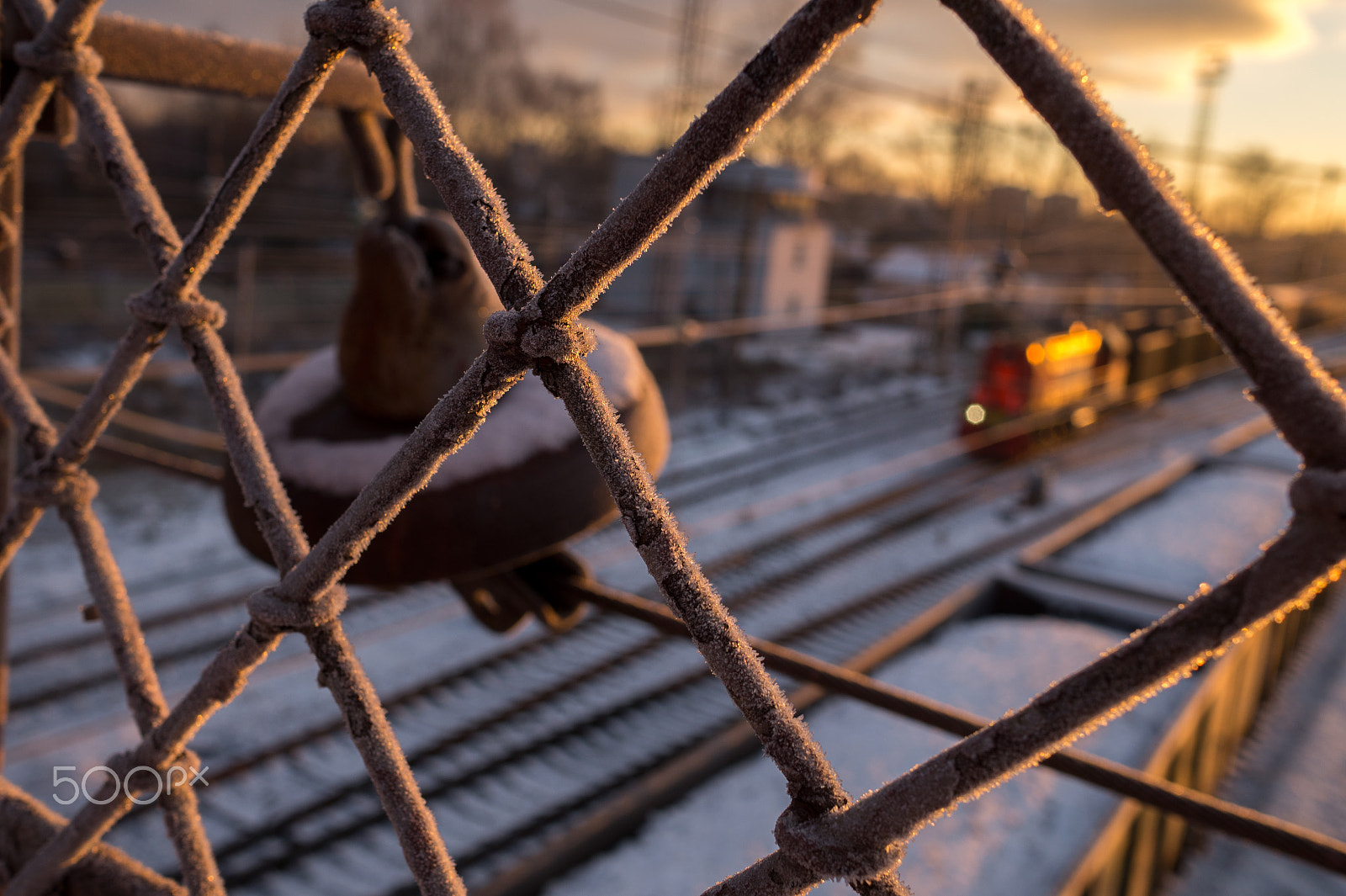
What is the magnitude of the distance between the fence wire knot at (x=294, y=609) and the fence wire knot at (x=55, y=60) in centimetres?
96

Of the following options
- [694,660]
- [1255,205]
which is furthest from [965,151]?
[1255,205]

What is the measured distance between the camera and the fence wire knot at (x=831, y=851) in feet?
2.56

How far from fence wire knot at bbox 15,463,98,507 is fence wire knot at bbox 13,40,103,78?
0.63 m

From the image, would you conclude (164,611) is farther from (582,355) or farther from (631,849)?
(582,355)

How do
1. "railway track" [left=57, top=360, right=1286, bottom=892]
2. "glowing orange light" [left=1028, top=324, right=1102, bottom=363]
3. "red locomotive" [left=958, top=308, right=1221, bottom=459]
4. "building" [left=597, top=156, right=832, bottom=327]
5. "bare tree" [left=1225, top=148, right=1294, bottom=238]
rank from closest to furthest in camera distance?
"railway track" [left=57, top=360, right=1286, bottom=892], "red locomotive" [left=958, top=308, right=1221, bottom=459], "glowing orange light" [left=1028, top=324, right=1102, bottom=363], "building" [left=597, top=156, right=832, bottom=327], "bare tree" [left=1225, top=148, right=1294, bottom=238]

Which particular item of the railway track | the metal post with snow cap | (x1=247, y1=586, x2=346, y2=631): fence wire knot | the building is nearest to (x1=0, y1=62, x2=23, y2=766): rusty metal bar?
the metal post with snow cap

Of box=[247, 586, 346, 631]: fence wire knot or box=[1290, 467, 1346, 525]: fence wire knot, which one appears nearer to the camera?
box=[1290, 467, 1346, 525]: fence wire knot

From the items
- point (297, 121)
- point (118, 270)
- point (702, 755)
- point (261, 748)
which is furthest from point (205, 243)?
point (118, 270)

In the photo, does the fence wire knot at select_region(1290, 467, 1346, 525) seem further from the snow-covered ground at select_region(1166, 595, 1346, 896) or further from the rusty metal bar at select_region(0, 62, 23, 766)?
the snow-covered ground at select_region(1166, 595, 1346, 896)

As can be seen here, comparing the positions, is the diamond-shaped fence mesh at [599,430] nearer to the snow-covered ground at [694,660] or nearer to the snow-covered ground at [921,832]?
the snow-covered ground at [921,832]

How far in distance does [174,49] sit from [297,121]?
0.71 meters

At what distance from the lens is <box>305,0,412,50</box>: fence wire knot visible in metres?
1.02

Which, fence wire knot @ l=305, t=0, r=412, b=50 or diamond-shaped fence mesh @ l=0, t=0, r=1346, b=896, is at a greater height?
fence wire knot @ l=305, t=0, r=412, b=50

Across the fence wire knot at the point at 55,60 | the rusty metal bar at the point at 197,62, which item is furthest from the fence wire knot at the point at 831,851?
the fence wire knot at the point at 55,60
